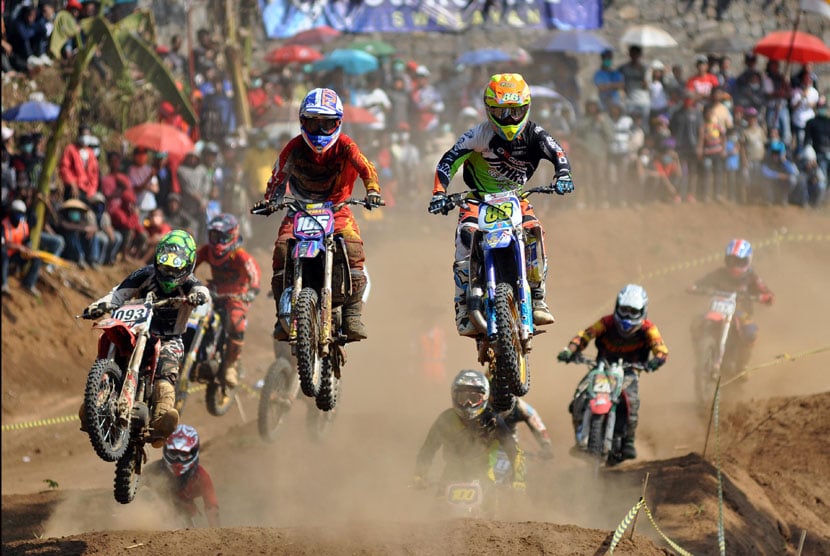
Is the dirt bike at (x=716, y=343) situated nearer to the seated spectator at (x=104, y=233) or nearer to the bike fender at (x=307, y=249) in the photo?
the bike fender at (x=307, y=249)

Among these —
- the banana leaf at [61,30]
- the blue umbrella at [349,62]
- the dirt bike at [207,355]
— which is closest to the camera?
the dirt bike at [207,355]

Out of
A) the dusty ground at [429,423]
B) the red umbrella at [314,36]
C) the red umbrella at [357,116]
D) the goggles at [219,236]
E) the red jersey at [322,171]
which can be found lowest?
the dusty ground at [429,423]

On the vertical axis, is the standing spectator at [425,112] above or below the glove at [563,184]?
above

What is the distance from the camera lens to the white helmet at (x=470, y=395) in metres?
16.0

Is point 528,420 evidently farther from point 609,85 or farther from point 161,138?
point 609,85

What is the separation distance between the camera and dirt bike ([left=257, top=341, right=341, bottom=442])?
18.5 meters

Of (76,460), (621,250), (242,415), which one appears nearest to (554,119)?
(621,250)

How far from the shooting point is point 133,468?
13.3m

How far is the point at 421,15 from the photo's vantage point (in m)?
33.2

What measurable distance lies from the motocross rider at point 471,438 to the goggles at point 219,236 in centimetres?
415

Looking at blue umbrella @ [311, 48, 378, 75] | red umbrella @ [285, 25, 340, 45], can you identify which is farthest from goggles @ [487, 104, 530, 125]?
red umbrella @ [285, 25, 340, 45]

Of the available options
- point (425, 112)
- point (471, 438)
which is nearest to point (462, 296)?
point (471, 438)

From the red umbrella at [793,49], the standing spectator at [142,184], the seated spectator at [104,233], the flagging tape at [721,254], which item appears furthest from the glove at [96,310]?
the red umbrella at [793,49]

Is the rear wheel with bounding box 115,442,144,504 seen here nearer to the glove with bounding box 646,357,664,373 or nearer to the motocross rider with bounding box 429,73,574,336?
the motocross rider with bounding box 429,73,574,336
